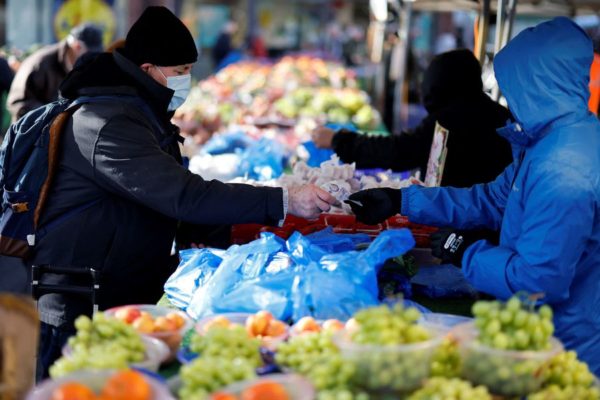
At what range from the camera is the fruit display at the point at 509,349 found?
7.19 feet

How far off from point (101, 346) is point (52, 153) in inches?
46.6

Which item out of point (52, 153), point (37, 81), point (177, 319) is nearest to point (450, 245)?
point (177, 319)

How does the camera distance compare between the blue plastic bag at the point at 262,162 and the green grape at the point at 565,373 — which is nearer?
the green grape at the point at 565,373

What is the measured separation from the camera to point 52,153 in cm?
324

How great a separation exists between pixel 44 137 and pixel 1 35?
22909 millimetres

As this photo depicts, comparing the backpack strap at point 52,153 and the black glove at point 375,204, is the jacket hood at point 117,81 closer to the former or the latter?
the backpack strap at point 52,153

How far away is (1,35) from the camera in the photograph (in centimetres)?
2436

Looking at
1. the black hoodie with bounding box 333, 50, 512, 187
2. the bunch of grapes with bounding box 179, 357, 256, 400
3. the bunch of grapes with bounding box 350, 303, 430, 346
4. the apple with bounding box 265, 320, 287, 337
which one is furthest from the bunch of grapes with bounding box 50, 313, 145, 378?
the black hoodie with bounding box 333, 50, 512, 187

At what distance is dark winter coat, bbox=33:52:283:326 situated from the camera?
10.3 ft

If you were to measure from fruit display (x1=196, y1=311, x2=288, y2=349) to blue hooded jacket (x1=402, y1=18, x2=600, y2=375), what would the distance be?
0.76m

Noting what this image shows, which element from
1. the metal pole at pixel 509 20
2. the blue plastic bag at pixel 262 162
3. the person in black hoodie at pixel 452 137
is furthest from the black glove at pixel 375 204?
the metal pole at pixel 509 20

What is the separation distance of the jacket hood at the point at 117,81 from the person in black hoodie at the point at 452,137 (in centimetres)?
192

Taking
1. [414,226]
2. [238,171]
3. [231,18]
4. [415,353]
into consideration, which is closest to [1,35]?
[231,18]

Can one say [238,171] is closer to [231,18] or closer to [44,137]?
[44,137]
